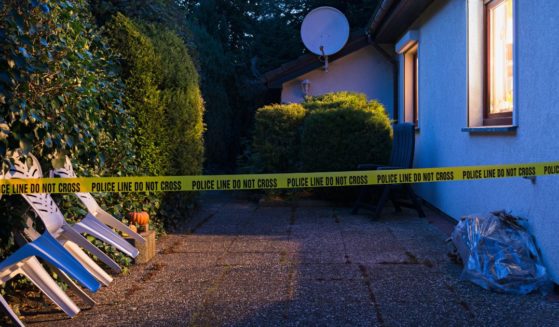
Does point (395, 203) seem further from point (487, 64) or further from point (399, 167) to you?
point (487, 64)

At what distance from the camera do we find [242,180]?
408 cm

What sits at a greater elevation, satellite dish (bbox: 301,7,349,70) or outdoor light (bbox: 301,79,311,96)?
satellite dish (bbox: 301,7,349,70)

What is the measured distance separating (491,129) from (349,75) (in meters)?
7.63

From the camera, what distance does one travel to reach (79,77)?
14.4 feet

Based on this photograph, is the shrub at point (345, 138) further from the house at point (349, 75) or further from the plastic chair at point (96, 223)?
the plastic chair at point (96, 223)

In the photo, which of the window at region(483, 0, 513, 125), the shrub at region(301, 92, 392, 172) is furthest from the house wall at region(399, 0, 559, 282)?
the shrub at region(301, 92, 392, 172)

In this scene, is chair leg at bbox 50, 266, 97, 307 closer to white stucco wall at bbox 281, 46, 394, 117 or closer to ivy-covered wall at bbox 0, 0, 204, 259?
ivy-covered wall at bbox 0, 0, 204, 259

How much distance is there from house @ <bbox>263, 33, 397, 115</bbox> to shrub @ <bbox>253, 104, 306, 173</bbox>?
10.3ft

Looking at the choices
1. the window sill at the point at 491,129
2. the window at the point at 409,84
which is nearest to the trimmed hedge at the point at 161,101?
the window sill at the point at 491,129

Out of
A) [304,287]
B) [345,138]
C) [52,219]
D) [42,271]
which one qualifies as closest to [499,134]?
[304,287]

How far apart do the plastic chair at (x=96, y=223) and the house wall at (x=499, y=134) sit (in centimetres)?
308

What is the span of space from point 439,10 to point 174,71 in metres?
3.84

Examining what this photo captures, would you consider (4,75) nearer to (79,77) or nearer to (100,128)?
(79,77)

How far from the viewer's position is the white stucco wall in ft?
42.8
